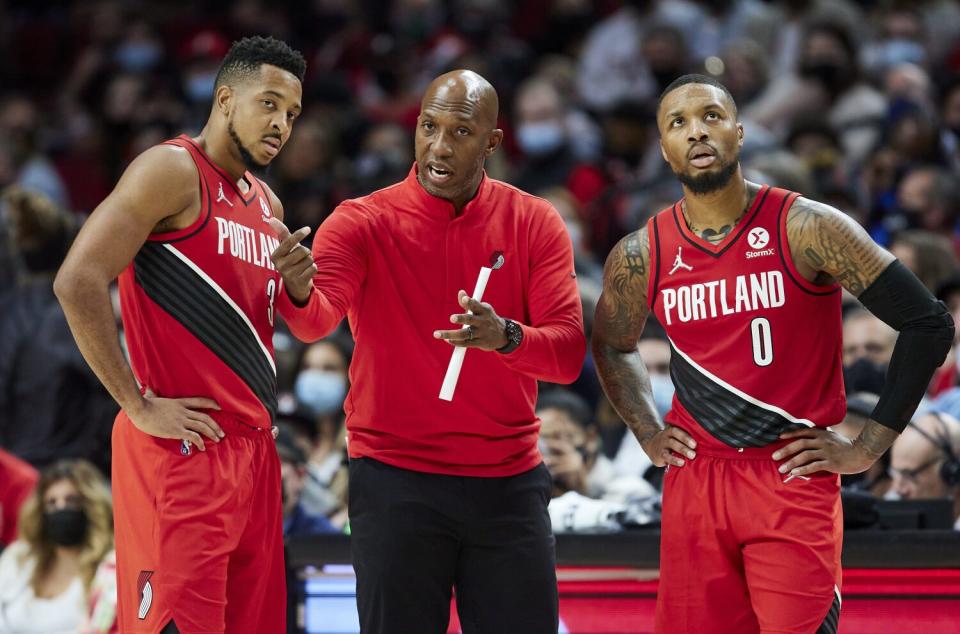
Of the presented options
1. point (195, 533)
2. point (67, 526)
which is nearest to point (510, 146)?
point (67, 526)

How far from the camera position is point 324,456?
8.08 meters

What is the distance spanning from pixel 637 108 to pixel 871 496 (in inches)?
226

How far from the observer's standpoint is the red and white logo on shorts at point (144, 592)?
4.14m

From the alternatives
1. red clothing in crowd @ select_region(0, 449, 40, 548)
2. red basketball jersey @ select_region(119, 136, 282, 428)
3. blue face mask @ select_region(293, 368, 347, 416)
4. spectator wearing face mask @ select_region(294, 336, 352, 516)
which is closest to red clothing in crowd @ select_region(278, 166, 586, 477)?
red basketball jersey @ select_region(119, 136, 282, 428)

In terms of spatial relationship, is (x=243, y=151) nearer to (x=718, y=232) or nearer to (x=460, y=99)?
(x=460, y=99)

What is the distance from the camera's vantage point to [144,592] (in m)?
4.16

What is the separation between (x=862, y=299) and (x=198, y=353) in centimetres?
→ 206

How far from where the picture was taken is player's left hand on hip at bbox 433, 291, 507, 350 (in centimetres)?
408

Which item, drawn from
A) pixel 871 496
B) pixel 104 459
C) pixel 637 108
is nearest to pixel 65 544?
pixel 104 459

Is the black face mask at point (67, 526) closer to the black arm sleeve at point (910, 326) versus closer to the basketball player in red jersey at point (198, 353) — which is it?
the basketball player in red jersey at point (198, 353)

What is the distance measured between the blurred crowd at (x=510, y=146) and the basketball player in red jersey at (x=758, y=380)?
1413 mm

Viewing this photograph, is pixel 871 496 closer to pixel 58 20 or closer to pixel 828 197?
pixel 828 197

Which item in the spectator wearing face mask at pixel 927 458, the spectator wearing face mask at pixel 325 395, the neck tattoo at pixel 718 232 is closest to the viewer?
the neck tattoo at pixel 718 232

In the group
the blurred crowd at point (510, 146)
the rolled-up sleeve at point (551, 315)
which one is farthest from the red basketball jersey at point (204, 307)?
the blurred crowd at point (510, 146)
